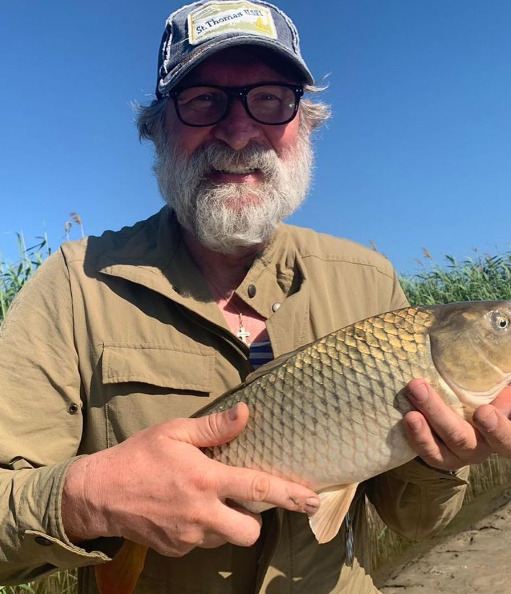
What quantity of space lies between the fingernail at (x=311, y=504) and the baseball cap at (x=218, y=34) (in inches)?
63.3

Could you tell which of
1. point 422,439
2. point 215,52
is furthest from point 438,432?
point 215,52

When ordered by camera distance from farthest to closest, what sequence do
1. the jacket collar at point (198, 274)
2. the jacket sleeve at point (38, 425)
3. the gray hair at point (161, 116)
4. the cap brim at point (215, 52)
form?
1. the gray hair at point (161, 116)
2. the cap brim at point (215, 52)
3. the jacket collar at point (198, 274)
4. the jacket sleeve at point (38, 425)

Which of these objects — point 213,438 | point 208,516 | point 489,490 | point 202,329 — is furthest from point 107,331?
point 489,490

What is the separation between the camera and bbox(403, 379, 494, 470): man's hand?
161 centimetres

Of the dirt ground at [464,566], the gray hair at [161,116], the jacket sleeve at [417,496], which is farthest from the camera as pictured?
the dirt ground at [464,566]

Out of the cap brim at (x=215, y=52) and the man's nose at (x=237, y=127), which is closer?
the cap brim at (x=215, y=52)

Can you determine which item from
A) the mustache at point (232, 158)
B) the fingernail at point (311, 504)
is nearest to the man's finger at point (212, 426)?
the fingernail at point (311, 504)

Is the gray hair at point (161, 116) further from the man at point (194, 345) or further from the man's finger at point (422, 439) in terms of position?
the man's finger at point (422, 439)

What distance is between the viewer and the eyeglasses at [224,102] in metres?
2.36

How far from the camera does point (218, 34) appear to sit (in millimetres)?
2301

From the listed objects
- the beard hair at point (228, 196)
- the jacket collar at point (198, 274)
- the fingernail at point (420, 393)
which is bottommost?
the fingernail at point (420, 393)

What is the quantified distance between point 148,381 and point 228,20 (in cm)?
144

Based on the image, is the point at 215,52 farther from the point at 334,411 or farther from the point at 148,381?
the point at 334,411

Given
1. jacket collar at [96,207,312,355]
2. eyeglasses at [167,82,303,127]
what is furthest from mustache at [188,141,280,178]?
jacket collar at [96,207,312,355]
